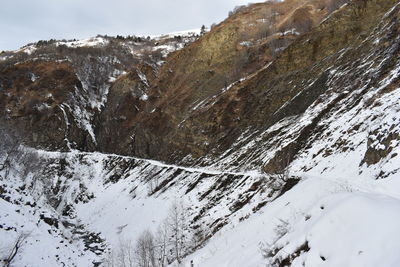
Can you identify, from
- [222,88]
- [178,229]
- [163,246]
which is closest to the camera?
[163,246]

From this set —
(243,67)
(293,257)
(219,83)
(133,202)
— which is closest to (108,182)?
(133,202)

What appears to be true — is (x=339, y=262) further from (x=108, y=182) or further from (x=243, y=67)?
(x=243, y=67)

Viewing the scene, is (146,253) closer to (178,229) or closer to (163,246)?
(163,246)

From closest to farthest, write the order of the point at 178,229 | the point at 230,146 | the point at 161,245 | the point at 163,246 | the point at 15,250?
1. the point at 15,250
2. the point at 163,246
3. the point at 161,245
4. the point at 178,229
5. the point at 230,146

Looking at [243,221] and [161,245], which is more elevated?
[243,221]

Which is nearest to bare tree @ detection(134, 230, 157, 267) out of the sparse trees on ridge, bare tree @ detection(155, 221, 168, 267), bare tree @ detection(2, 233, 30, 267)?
the sparse trees on ridge

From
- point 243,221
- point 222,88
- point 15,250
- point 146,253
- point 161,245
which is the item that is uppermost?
point 222,88

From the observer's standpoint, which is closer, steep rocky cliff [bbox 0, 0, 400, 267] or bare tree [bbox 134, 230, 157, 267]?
steep rocky cliff [bbox 0, 0, 400, 267]

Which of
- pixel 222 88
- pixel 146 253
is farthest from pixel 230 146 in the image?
pixel 222 88

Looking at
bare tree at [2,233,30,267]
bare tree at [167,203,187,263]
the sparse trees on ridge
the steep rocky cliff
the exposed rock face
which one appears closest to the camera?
the steep rocky cliff

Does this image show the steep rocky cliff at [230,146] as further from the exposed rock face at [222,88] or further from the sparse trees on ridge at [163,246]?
the sparse trees on ridge at [163,246]

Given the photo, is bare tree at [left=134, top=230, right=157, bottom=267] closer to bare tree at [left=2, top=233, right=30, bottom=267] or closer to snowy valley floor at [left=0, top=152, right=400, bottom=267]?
snowy valley floor at [left=0, top=152, right=400, bottom=267]

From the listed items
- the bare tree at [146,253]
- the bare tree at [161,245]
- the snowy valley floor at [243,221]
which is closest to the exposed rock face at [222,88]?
the snowy valley floor at [243,221]

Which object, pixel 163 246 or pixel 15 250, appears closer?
pixel 15 250
